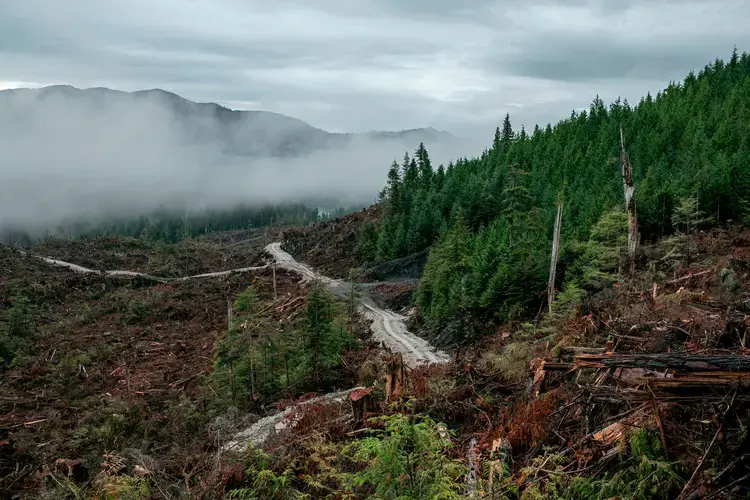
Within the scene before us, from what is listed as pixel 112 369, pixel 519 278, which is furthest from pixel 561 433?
pixel 112 369

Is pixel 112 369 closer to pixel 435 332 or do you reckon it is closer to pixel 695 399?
pixel 435 332

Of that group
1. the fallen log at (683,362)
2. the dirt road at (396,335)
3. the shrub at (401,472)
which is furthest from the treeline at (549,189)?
the shrub at (401,472)

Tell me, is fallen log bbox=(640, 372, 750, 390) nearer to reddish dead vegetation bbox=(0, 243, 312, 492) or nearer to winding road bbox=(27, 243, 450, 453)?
winding road bbox=(27, 243, 450, 453)

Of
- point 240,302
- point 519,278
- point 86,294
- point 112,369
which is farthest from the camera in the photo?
point 86,294

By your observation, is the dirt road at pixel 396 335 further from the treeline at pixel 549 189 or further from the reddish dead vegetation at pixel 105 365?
the reddish dead vegetation at pixel 105 365

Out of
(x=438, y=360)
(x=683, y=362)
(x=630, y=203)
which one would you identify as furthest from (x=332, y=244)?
(x=683, y=362)

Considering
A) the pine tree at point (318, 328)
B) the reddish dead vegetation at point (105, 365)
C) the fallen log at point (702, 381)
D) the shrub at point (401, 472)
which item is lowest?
the reddish dead vegetation at point (105, 365)
